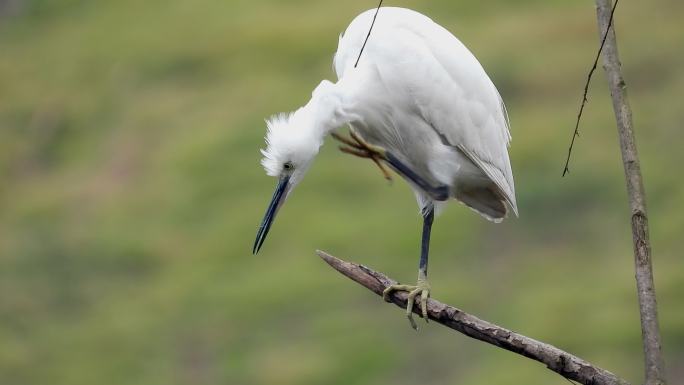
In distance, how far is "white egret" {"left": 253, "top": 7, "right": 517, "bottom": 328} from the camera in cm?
493

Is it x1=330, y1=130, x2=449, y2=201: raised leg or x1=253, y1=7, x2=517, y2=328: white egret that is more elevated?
x1=253, y1=7, x2=517, y2=328: white egret

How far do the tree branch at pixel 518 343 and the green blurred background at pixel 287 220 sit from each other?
4071mm

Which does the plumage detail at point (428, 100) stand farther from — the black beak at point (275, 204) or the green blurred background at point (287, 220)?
the green blurred background at point (287, 220)

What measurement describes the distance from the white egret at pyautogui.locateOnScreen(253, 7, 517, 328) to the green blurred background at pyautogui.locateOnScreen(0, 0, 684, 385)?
3202mm

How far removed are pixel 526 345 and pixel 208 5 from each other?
1275 cm

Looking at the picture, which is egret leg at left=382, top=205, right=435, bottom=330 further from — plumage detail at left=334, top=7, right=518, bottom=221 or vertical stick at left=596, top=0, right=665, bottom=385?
vertical stick at left=596, top=0, right=665, bottom=385

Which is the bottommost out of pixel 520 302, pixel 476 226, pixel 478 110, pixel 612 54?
pixel 612 54

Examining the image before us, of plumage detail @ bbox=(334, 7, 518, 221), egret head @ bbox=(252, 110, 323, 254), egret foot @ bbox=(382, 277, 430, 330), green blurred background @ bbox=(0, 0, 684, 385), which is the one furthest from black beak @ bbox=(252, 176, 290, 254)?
green blurred background @ bbox=(0, 0, 684, 385)

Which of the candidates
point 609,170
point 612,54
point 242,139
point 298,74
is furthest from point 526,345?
point 298,74

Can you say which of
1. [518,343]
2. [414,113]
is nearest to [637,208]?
[518,343]

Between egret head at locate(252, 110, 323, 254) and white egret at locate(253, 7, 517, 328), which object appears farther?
white egret at locate(253, 7, 517, 328)

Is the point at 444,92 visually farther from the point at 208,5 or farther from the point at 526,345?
the point at 208,5

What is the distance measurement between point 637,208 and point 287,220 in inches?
282

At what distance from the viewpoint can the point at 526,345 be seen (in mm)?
3836
